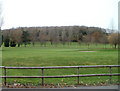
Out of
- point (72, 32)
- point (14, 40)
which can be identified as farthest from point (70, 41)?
point (14, 40)

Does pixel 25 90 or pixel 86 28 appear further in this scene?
pixel 86 28

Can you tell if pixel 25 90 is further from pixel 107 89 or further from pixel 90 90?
pixel 107 89

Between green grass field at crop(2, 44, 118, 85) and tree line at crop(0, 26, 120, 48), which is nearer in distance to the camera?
green grass field at crop(2, 44, 118, 85)

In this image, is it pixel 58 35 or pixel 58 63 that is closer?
pixel 58 63

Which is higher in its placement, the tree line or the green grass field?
the tree line

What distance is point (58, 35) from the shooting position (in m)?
143

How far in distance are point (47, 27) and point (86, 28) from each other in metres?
31.4

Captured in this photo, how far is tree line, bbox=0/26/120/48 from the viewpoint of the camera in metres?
118

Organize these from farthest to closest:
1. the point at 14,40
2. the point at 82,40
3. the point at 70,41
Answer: the point at 70,41 → the point at 82,40 → the point at 14,40

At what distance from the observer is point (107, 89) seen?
279 inches

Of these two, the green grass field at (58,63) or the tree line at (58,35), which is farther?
the tree line at (58,35)

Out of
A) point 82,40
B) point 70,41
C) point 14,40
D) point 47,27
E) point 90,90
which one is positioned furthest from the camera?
point 47,27

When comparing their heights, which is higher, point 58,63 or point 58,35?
point 58,35

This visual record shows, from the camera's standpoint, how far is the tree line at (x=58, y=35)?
386ft
